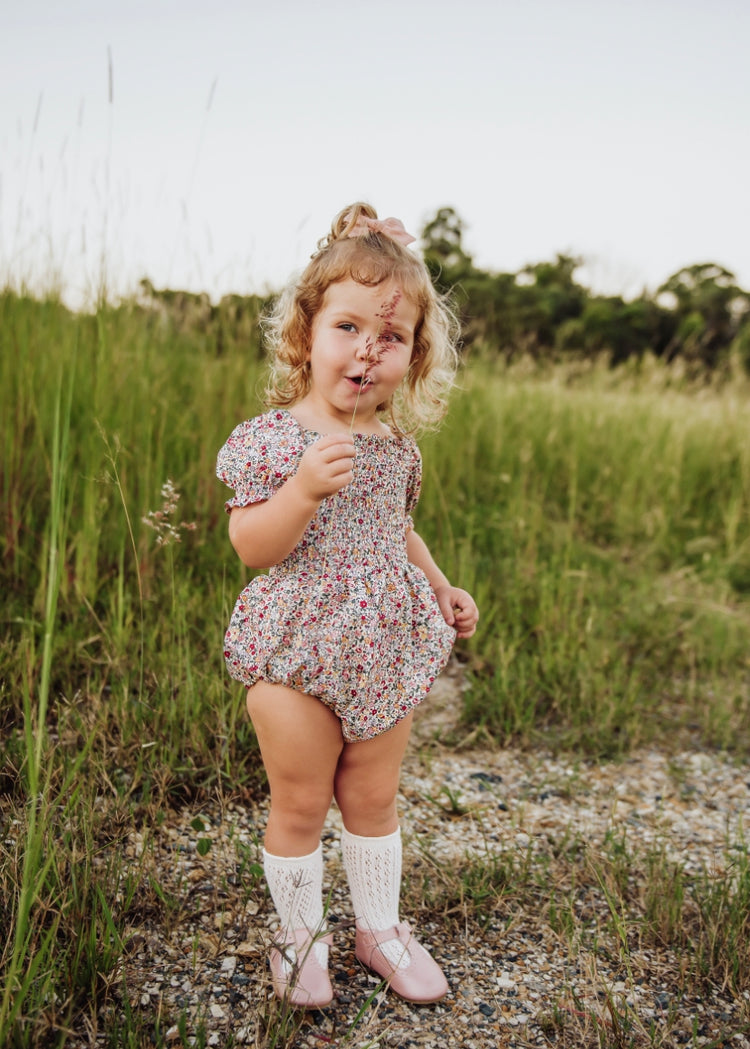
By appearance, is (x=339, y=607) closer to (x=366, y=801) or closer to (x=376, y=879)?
(x=366, y=801)

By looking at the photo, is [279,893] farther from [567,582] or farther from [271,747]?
[567,582]

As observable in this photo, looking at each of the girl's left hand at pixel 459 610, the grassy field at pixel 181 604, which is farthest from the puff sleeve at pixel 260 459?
the girl's left hand at pixel 459 610

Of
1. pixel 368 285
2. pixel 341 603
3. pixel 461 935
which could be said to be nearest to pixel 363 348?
pixel 368 285

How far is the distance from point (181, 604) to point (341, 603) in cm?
93

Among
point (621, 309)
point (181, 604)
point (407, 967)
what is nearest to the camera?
point (407, 967)

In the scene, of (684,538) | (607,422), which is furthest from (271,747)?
(607,422)

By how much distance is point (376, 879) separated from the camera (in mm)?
1658

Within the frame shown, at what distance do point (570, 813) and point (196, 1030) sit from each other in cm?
121

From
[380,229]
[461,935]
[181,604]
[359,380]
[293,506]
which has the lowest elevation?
[461,935]

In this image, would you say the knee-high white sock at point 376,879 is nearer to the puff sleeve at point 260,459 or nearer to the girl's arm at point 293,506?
the girl's arm at point 293,506

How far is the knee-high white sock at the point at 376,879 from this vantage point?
5.41 feet

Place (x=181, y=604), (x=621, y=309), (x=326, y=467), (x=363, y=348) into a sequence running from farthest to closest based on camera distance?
(x=621, y=309) < (x=181, y=604) < (x=363, y=348) < (x=326, y=467)

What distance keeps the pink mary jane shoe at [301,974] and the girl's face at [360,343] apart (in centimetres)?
98

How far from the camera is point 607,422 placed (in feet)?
17.7
